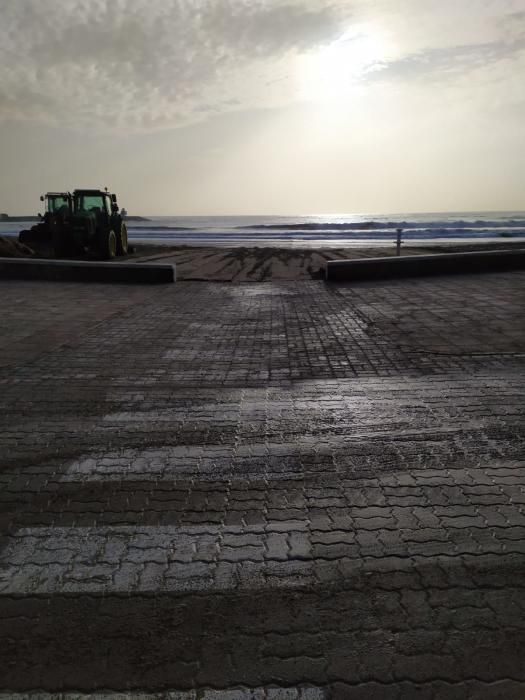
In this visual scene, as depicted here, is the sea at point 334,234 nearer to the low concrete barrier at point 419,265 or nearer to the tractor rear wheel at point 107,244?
the tractor rear wheel at point 107,244

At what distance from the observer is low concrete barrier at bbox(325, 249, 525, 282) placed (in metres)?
13.9

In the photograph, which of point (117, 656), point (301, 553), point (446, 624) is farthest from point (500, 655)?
point (117, 656)

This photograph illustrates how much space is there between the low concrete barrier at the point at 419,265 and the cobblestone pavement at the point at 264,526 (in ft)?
25.3

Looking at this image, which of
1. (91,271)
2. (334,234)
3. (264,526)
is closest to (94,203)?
(91,271)

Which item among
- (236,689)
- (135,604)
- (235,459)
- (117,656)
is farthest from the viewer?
(235,459)

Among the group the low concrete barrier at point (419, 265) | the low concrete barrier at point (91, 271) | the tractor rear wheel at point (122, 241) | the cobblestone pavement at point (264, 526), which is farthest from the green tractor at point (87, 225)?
the cobblestone pavement at point (264, 526)

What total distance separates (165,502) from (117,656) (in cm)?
116

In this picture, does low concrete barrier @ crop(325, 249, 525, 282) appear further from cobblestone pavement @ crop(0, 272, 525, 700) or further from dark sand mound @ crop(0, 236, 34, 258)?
dark sand mound @ crop(0, 236, 34, 258)

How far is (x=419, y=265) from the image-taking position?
13977 millimetres

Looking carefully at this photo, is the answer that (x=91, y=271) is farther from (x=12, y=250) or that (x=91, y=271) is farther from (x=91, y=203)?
(x=12, y=250)

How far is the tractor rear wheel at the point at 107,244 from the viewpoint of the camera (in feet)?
65.3

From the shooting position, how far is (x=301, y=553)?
270cm

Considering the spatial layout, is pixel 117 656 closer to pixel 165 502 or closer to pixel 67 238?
→ pixel 165 502

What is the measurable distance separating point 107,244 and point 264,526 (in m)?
18.9
